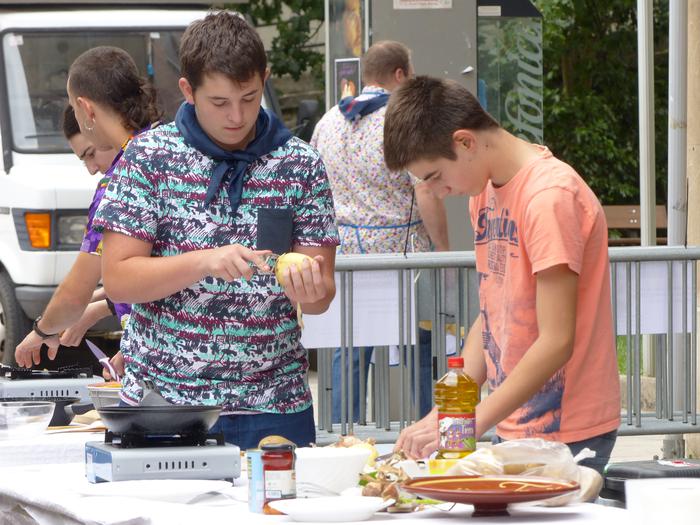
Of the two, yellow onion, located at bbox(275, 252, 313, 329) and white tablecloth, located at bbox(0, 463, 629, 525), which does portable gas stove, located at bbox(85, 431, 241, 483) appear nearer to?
white tablecloth, located at bbox(0, 463, 629, 525)

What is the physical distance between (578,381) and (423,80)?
873 millimetres

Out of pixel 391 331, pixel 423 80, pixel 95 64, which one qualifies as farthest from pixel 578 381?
pixel 391 331

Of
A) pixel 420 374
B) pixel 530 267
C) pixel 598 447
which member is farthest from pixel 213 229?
pixel 420 374

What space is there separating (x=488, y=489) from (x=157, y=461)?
2.96 feet

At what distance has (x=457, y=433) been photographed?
3.54 metres

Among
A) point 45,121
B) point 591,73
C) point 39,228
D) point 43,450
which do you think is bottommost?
point 43,450

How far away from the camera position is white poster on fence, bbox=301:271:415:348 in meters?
7.18

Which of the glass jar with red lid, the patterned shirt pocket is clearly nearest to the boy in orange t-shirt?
the patterned shirt pocket

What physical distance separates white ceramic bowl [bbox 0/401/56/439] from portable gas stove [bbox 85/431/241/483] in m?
0.70

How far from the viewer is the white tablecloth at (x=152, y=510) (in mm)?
3094

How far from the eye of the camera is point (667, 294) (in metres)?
7.27

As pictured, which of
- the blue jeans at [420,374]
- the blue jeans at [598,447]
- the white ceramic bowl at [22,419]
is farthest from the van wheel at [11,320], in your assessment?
the blue jeans at [598,447]

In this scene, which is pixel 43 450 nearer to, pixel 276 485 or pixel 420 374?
pixel 276 485

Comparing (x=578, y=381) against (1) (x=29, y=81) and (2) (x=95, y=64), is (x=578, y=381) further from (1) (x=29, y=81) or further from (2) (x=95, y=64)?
(1) (x=29, y=81)
